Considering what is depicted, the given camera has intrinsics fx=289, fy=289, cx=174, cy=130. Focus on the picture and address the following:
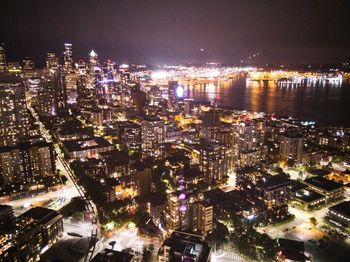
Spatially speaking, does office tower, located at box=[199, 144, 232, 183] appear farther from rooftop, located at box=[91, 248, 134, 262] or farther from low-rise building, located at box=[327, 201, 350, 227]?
rooftop, located at box=[91, 248, 134, 262]

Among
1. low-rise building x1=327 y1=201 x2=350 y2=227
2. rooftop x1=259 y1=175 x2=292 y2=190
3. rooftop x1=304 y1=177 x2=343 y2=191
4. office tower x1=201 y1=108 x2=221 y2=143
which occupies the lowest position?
low-rise building x1=327 y1=201 x2=350 y2=227

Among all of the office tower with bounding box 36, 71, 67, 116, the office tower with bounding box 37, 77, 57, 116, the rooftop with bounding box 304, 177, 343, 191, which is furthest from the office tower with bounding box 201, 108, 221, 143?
the office tower with bounding box 37, 77, 57, 116

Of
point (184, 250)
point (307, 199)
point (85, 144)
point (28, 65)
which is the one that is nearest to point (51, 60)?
point (28, 65)

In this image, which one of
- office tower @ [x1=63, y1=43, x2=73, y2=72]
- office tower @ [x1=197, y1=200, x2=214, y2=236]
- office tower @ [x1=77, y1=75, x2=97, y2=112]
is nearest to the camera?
office tower @ [x1=197, y1=200, x2=214, y2=236]

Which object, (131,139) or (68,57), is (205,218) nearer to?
(131,139)

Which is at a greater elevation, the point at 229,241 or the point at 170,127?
the point at 170,127

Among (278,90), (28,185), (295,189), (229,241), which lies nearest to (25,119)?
(28,185)

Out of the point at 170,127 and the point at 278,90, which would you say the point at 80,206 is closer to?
the point at 170,127

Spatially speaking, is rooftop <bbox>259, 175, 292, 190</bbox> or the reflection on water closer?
rooftop <bbox>259, 175, 292, 190</bbox>
